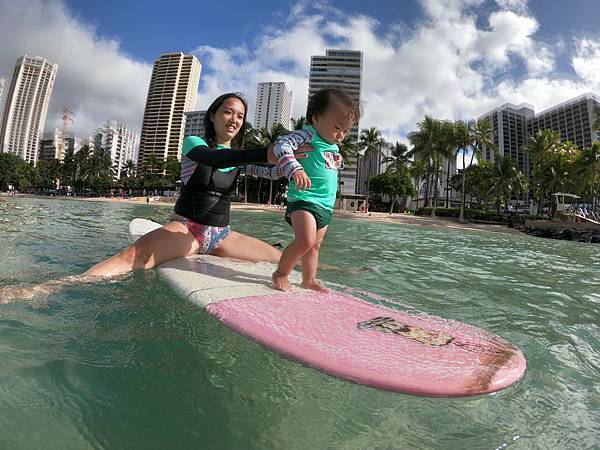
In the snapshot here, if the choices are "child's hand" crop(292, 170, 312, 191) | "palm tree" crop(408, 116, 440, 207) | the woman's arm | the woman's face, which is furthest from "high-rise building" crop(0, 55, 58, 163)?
"child's hand" crop(292, 170, 312, 191)

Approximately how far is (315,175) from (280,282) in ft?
2.49

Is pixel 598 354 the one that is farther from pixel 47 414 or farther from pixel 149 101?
pixel 149 101

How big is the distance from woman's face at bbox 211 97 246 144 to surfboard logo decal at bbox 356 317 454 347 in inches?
75.9

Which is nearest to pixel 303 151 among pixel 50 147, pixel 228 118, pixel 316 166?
pixel 316 166

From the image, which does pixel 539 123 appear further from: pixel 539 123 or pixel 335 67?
pixel 335 67

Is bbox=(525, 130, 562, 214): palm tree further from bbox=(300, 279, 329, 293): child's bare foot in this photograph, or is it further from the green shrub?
bbox=(300, 279, 329, 293): child's bare foot

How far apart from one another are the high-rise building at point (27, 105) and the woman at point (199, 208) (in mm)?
159650

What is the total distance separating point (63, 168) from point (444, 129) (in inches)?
3308

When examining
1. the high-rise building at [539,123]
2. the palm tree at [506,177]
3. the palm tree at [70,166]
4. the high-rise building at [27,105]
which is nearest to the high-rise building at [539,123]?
the high-rise building at [539,123]

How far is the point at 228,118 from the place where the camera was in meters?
2.80

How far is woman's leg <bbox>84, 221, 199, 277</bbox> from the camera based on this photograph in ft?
8.16

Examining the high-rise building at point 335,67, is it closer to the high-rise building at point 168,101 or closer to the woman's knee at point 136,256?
the high-rise building at point 168,101

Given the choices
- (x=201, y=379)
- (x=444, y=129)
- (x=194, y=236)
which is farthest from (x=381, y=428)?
(x=444, y=129)

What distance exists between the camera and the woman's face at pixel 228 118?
2785 millimetres
